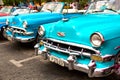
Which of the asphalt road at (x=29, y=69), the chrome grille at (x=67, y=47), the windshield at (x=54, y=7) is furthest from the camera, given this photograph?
the windshield at (x=54, y=7)

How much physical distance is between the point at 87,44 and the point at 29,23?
3.37m

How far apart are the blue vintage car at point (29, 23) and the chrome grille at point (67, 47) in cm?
192

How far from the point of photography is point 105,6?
541 cm

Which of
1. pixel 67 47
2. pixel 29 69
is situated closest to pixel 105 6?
pixel 67 47

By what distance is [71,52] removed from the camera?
13.8 feet

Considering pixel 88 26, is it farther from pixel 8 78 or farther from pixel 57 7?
pixel 57 7

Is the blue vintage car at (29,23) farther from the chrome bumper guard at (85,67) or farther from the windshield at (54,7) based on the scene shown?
the chrome bumper guard at (85,67)

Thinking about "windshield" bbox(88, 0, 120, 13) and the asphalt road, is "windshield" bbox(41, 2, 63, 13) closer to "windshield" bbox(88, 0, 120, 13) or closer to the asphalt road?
the asphalt road

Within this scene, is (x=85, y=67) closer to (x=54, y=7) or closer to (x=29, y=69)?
(x=29, y=69)

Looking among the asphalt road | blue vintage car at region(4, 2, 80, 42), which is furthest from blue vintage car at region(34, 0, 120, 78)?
blue vintage car at region(4, 2, 80, 42)

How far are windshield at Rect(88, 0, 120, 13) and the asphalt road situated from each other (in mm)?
1591

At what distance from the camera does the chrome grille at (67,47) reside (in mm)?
3988

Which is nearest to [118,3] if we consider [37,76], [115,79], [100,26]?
[100,26]

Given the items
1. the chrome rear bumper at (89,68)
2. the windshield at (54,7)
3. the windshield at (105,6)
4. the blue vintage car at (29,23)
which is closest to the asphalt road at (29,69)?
the blue vintage car at (29,23)
